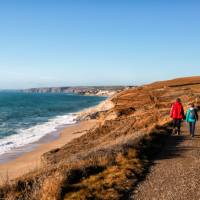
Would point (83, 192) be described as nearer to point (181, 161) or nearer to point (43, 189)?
point (43, 189)

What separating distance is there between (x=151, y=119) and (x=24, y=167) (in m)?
9.37

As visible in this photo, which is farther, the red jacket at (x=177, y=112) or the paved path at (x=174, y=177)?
the red jacket at (x=177, y=112)

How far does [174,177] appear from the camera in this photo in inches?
370

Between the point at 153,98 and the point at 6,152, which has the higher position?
the point at 153,98

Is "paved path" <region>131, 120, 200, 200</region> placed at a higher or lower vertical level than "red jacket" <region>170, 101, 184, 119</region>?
lower

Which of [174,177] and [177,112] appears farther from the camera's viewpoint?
[177,112]

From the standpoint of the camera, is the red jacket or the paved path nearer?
the paved path

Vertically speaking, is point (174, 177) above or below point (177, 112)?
below

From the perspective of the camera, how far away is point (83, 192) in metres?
8.25

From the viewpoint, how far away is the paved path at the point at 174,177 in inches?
316

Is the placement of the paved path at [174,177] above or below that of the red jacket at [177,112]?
below

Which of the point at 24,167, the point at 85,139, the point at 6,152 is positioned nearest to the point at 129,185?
the point at 24,167

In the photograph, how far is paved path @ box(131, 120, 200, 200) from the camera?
26.3 ft

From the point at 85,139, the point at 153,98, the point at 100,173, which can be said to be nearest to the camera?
the point at 100,173
